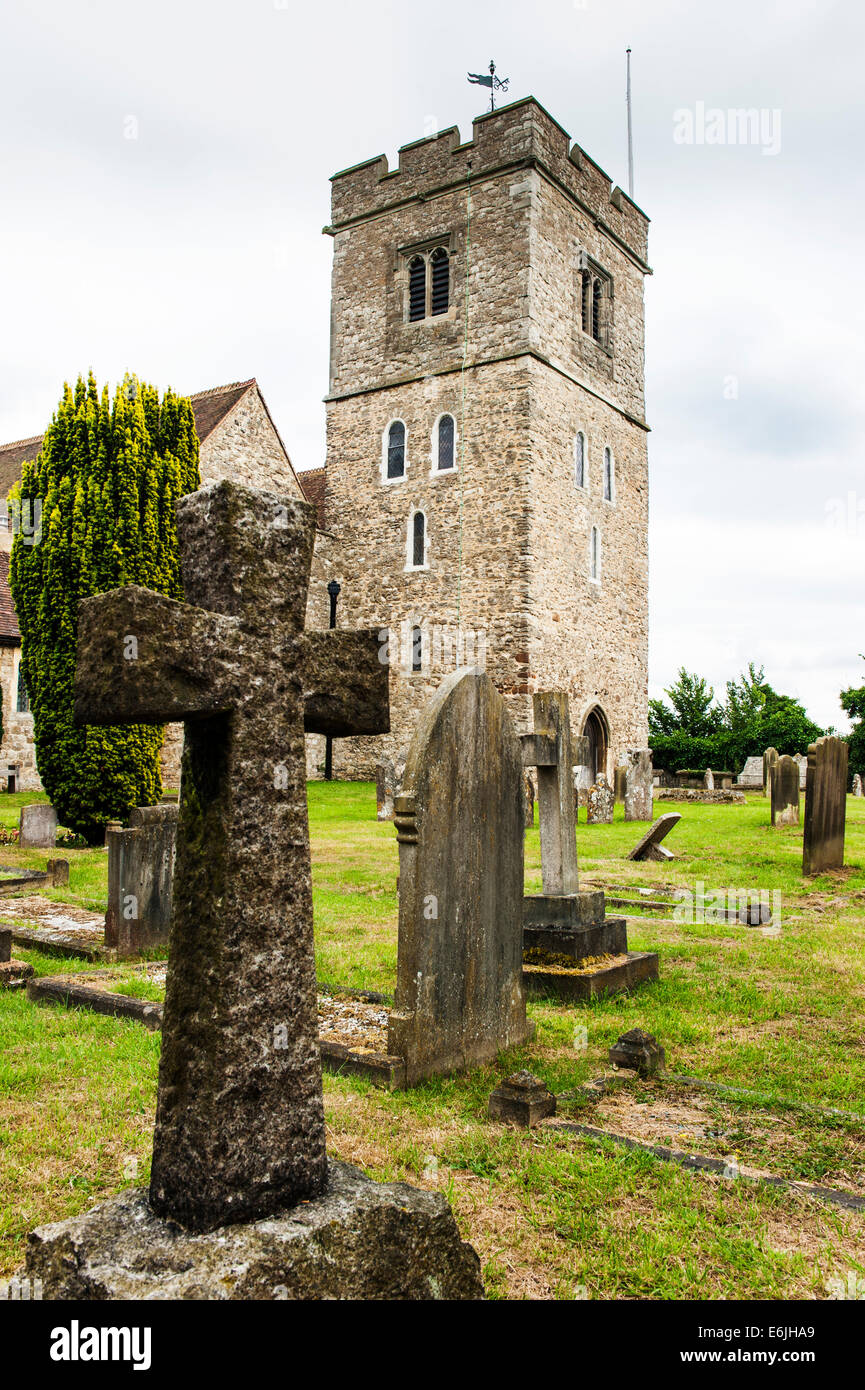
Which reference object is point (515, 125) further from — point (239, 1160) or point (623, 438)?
point (239, 1160)

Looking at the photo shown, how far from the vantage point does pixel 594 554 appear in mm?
24391

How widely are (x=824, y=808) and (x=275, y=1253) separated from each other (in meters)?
10.2

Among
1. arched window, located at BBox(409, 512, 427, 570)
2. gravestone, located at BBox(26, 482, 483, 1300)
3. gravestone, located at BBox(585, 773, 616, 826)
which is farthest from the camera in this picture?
arched window, located at BBox(409, 512, 427, 570)

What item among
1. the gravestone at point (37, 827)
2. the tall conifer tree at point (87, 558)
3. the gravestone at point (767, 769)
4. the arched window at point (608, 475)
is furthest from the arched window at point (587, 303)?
the gravestone at point (37, 827)

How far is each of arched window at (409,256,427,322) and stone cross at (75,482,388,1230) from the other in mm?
23249

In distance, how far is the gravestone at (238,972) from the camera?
1977 mm

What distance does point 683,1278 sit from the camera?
2699 mm

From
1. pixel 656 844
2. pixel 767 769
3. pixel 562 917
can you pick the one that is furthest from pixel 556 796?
pixel 767 769

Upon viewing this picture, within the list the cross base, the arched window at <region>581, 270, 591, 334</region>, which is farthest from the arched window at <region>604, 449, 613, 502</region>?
the cross base

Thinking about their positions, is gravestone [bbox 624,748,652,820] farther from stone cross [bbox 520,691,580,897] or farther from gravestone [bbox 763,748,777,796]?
stone cross [bbox 520,691,580,897]

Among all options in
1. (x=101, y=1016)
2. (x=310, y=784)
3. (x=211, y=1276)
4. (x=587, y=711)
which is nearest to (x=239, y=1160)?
(x=211, y=1276)

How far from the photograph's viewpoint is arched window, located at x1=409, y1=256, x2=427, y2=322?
77.9 feet

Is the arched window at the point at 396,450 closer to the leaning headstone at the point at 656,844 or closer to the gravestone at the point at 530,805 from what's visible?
the gravestone at the point at 530,805

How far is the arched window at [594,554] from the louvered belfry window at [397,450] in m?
4.99
